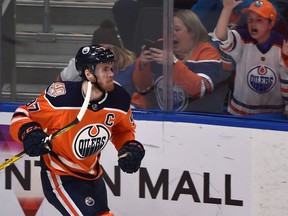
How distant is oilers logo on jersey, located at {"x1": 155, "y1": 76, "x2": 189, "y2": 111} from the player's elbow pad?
722 mm

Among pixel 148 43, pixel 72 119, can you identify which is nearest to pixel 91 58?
pixel 72 119

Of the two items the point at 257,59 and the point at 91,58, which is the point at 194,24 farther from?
the point at 91,58

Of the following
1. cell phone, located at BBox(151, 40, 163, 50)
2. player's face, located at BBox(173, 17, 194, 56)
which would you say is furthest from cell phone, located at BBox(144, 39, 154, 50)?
player's face, located at BBox(173, 17, 194, 56)

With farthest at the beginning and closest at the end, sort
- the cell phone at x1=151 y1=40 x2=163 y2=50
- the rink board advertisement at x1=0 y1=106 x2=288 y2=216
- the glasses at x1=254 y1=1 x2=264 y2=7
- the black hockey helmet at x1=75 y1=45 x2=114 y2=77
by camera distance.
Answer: the cell phone at x1=151 y1=40 x2=163 y2=50
the rink board advertisement at x1=0 y1=106 x2=288 y2=216
the glasses at x1=254 y1=1 x2=264 y2=7
the black hockey helmet at x1=75 y1=45 x2=114 y2=77

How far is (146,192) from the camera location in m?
5.55

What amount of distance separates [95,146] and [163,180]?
75 centimetres

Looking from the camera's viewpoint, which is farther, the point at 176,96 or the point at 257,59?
the point at 176,96

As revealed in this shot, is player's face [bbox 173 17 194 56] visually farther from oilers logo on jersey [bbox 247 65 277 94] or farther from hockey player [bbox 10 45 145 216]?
hockey player [bbox 10 45 145 216]

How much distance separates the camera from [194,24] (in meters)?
5.38

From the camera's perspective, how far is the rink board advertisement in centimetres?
534

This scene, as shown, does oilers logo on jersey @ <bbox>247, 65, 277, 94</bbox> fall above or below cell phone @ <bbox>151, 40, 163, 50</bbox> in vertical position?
below

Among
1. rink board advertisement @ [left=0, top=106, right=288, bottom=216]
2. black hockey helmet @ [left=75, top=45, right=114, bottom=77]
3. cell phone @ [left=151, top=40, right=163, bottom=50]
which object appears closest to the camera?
black hockey helmet @ [left=75, top=45, right=114, bottom=77]

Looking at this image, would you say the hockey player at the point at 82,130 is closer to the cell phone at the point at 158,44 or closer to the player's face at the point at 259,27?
the cell phone at the point at 158,44

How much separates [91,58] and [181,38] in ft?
2.71
